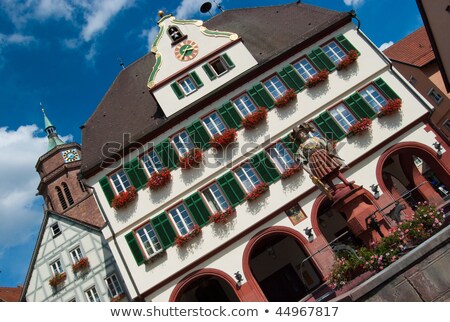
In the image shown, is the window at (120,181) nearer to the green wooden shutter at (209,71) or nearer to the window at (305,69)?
the green wooden shutter at (209,71)

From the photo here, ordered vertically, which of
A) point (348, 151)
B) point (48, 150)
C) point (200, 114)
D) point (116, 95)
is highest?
point (48, 150)

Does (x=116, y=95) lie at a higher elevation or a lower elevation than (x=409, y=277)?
higher

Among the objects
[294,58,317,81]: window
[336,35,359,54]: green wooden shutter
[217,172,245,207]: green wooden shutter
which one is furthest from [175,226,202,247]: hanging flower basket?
[336,35,359,54]: green wooden shutter

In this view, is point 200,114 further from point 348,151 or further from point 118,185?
point 348,151

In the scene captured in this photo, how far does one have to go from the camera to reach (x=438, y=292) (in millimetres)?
8047

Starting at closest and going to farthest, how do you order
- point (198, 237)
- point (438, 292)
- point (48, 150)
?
point (438, 292) → point (198, 237) → point (48, 150)

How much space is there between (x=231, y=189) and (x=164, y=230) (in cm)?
361

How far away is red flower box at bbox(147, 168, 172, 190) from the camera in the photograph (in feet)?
62.2

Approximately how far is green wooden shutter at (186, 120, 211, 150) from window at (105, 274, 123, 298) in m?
8.82

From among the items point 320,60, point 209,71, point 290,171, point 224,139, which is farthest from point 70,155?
point 320,60

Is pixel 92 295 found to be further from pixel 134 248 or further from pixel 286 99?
pixel 286 99

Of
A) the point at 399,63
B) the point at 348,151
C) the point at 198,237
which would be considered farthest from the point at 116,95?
the point at 399,63

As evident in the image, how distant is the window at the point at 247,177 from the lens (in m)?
18.5
